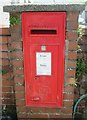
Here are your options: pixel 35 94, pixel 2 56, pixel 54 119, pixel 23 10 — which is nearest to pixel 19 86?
pixel 35 94

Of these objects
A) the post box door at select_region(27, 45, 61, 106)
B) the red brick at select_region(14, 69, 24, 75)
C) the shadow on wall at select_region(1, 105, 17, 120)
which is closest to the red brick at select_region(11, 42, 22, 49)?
the post box door at select_region(27, 45, 61, 106)

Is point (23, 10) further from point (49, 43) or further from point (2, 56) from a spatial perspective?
point (2, 56)

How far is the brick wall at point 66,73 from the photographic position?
2783mm

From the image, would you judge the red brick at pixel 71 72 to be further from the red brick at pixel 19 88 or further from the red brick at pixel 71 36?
the red brick at pixel 19 88

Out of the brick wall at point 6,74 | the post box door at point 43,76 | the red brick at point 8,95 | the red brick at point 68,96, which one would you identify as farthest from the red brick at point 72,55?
the red brick at point 8,95

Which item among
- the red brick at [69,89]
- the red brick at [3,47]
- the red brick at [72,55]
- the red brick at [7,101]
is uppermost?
the red brick at [3,47]

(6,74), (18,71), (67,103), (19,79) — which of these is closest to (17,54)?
(18,71)

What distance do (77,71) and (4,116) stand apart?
1139 millimetres

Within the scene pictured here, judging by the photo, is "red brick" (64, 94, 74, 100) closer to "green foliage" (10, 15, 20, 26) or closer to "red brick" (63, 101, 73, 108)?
"red brick" (63, 101, 73, 108)

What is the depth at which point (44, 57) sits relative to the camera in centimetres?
282

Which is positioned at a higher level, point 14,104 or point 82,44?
point 82,44

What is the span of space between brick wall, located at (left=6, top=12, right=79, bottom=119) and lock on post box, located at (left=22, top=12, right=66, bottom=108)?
7cm

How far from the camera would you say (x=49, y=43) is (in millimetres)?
2762

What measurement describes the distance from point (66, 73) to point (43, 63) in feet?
1.02
